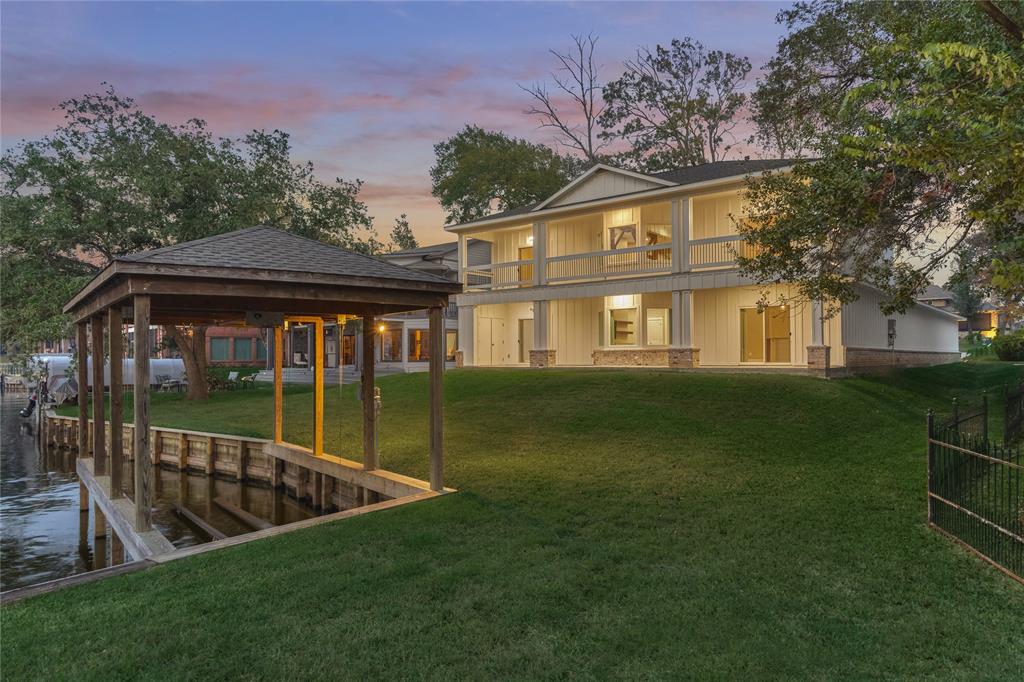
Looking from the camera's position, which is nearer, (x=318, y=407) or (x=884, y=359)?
(x=318, y=407)

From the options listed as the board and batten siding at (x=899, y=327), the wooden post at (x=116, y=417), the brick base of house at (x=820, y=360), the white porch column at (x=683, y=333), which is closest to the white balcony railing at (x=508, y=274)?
the white porch column at (x=683, y=333)

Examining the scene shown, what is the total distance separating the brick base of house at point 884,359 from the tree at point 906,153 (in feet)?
20.6

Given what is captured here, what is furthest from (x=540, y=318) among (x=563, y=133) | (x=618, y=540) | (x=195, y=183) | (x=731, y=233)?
(x=563, y=133)

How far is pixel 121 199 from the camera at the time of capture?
2395 cm

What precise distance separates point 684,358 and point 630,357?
2.30 meters

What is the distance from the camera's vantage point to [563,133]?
4031cm

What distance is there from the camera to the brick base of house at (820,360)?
1777 centimetres

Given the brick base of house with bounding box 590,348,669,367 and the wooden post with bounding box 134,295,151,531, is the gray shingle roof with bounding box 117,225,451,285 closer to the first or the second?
the wooden post with bounding box 134,295,151,531

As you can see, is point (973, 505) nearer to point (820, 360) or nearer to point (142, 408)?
point (142, 408)

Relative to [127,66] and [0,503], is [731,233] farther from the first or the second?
[0,503]

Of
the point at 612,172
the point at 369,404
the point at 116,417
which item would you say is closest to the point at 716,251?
the point at 612,172

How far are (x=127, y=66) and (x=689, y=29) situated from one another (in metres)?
32.3

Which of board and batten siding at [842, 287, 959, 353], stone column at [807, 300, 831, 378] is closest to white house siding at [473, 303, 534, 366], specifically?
stone column at [807, 300, 831, 378]

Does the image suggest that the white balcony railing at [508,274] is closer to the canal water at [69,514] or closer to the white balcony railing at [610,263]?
the white balcony railing at [610,263]
